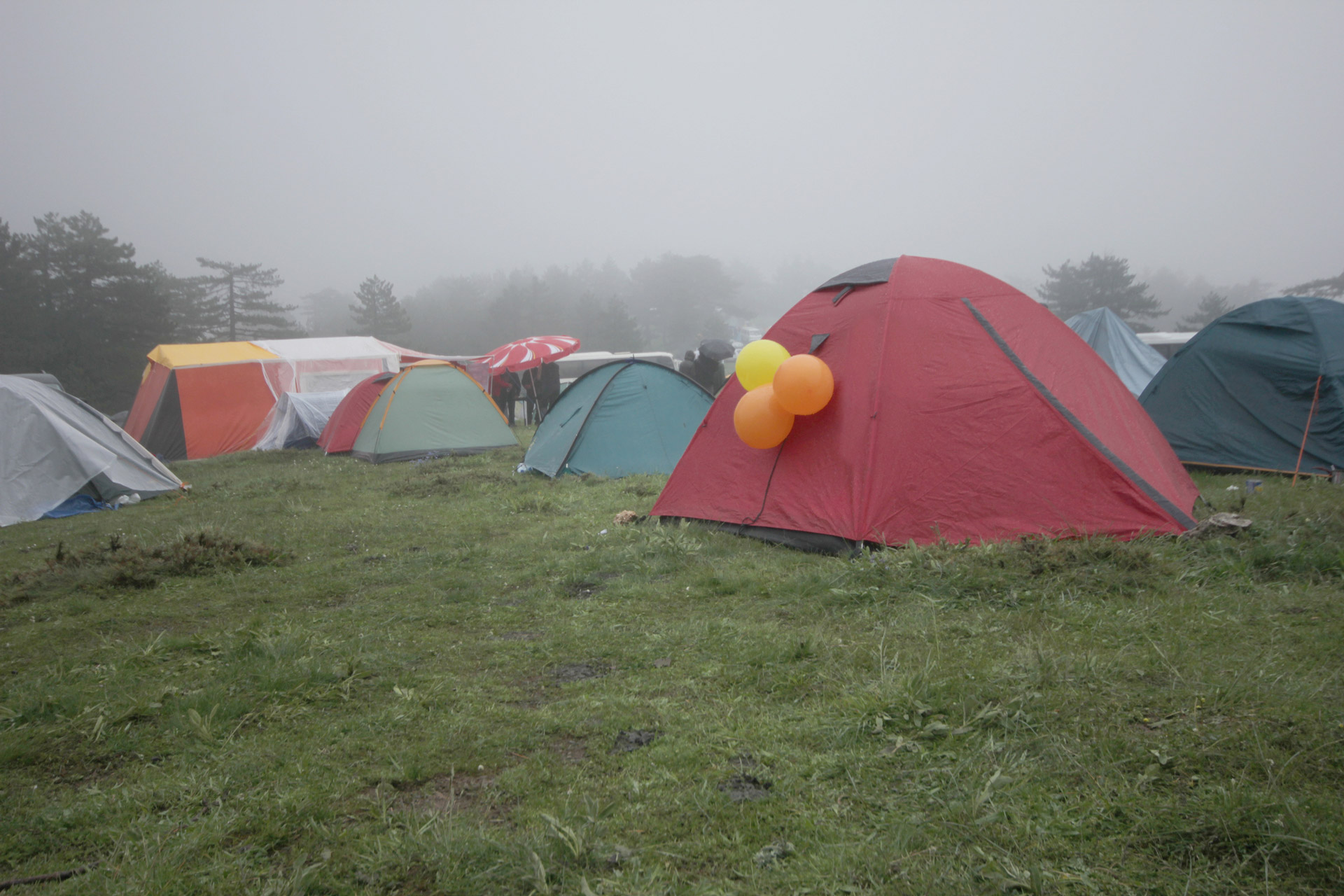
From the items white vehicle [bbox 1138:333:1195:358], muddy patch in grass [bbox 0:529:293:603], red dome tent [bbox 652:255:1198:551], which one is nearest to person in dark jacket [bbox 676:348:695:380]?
red dome tent [bbox 652:255:1198:551]

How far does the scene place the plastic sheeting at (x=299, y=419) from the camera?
1778 centimetres

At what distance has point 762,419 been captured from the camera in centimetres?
598

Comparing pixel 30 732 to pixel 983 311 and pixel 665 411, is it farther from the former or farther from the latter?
pixel 665 411

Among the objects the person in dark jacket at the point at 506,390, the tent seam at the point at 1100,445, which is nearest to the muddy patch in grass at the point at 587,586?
the tent seam at the point at 1100,445

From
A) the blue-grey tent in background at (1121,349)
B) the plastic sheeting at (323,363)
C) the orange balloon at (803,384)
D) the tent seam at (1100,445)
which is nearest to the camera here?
the tent seam at (1100,445)

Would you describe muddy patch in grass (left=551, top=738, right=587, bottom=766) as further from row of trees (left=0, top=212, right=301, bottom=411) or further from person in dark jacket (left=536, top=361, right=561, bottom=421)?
row of trees (left=0, top=212, right=301, bottom=411)

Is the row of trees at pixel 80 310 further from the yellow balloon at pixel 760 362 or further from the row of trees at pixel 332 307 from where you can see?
the yellow balloon at pixel 760 362

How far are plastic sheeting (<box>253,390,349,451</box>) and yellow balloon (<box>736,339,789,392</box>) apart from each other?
14.3 m

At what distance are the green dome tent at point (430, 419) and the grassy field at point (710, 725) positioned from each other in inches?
354

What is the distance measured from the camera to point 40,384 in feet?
35.8

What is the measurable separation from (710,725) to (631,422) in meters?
7.94

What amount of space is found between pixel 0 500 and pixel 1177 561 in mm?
13163

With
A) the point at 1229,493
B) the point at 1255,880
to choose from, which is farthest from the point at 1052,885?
the point at 1229,493

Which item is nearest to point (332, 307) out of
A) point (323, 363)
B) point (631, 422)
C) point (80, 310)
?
point (80, 310)
